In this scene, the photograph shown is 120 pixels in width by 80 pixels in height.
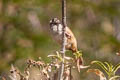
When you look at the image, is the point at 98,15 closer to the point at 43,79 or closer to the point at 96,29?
the point at 96,29

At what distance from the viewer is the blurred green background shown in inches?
197

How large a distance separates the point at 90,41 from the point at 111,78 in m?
4.27

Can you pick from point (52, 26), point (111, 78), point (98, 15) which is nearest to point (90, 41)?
point (98, 15)

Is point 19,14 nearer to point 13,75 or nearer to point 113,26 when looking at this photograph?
point 113,26

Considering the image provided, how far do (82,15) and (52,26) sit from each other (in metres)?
4.72

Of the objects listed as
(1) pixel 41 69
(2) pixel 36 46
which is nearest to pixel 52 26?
(1) pixel 41 69

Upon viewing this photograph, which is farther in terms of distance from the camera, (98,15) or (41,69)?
(98,15)

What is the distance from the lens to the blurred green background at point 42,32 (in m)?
5.01

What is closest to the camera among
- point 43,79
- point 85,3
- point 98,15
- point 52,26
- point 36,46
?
point 43,79

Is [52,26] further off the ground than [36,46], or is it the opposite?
[52,26]

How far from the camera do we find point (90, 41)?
19.1 ft

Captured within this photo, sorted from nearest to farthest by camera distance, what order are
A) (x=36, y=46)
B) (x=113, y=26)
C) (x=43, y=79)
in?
(x=43, y=79) < (x=36, y=46) < (x=113, y=26)

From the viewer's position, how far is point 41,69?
173 centimetres

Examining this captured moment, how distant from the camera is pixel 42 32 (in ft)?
18.6
